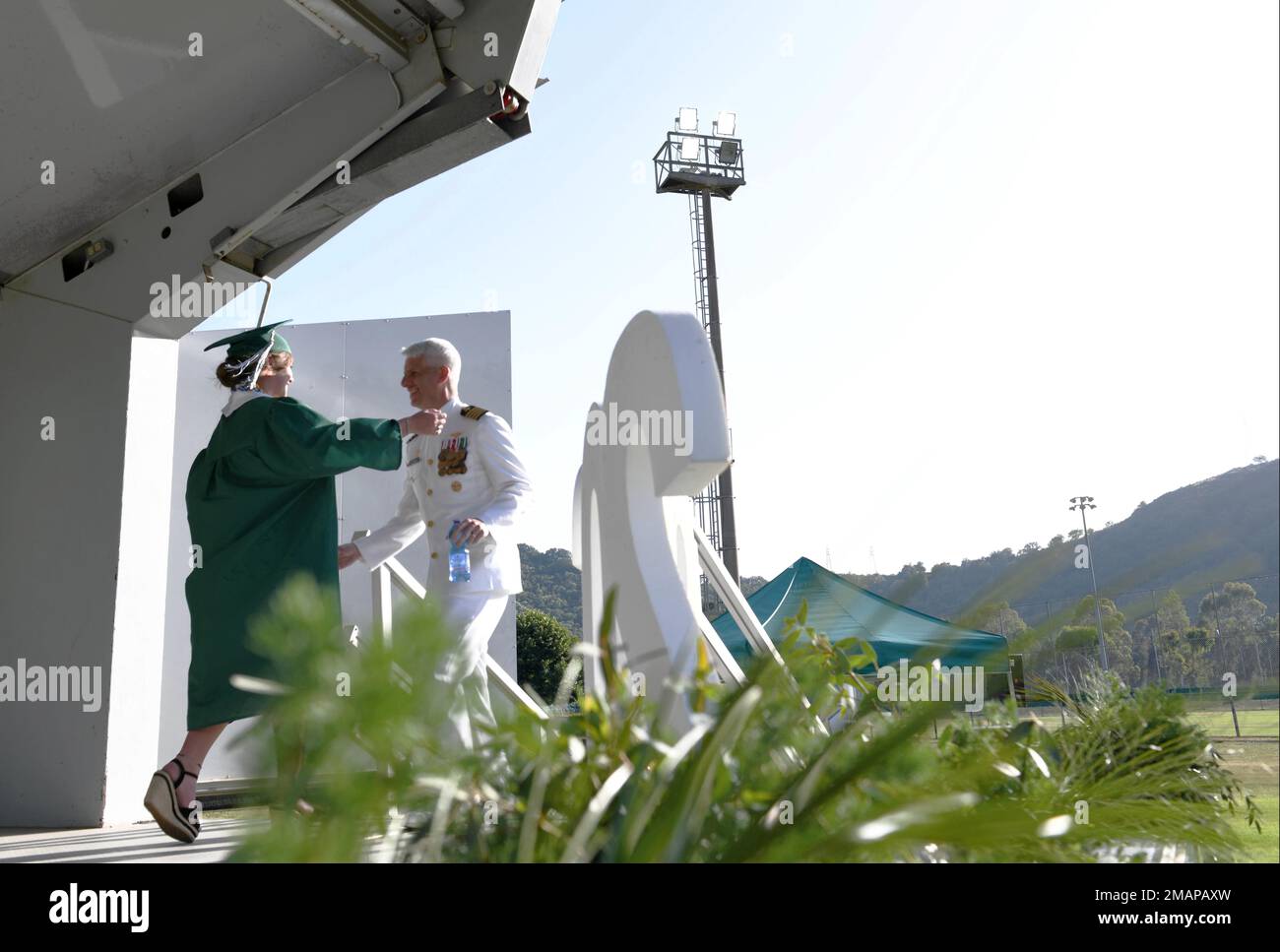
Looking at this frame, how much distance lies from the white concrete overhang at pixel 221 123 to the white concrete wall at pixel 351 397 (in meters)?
3.96

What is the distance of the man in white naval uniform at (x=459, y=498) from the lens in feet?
11.0

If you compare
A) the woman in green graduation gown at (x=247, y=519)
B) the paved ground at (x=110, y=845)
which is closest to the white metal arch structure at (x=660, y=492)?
the woman in green graduation gown at (x=247, y=519)

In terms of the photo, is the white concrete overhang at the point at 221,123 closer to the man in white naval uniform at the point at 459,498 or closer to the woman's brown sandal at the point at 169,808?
the man in white naval uniform at the point at 459,498

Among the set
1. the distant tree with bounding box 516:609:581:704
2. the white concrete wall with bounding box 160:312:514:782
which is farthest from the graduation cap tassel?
the distant tree with bounding box 516:609:581:704

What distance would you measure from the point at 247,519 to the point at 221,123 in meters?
1.98

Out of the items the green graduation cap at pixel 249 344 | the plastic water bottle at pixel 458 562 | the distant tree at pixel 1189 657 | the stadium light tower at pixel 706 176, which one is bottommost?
the distant tree at pixel 1189 657

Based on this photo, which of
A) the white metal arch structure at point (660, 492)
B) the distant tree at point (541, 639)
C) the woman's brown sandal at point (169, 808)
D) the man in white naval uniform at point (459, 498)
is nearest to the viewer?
the white metal arch structure at point (660, 492)

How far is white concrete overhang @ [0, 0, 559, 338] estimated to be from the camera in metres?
3.79

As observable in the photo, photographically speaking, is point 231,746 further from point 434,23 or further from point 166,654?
point 166,654

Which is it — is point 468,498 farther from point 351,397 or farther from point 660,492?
point 351,397

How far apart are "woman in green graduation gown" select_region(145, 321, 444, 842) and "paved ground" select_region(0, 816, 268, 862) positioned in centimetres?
16

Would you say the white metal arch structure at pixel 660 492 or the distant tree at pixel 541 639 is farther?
the distant tree at pixel 541 639

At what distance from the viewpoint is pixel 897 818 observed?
0.50 m
